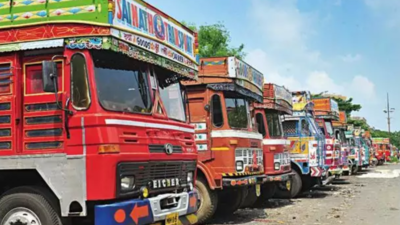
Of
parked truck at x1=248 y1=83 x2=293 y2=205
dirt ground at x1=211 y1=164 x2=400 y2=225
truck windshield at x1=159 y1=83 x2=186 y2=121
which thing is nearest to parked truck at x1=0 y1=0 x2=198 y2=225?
truck windshield at x1=159 y1=83 x2=186 y2=121

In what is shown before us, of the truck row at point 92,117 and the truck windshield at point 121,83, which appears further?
the truck windshield at point 121,83

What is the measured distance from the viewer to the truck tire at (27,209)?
5.43m

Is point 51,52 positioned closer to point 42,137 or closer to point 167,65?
point 42,137

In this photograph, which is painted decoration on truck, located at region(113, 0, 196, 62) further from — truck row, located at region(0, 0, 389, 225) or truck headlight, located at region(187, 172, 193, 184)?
truck headlight, located at region(187, 172, 193, 184)

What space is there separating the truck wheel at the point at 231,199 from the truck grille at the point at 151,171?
3.87 m

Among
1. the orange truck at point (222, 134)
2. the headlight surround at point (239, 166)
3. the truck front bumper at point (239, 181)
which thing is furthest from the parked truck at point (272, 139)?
the headlight surround at point (239, 166)

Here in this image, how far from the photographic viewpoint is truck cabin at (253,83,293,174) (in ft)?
39.8

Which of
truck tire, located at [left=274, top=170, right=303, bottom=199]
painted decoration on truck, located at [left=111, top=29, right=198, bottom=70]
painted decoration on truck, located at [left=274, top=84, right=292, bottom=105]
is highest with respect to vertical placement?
painted decoration on truck, located at [left=274, top=84, right=292, bottom=105]

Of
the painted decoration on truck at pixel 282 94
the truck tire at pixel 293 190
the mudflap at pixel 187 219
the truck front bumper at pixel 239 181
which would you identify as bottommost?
the truck tire at pixel 293 190

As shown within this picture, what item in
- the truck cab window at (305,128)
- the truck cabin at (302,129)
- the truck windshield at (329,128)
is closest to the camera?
the truck cabin at (302,129)

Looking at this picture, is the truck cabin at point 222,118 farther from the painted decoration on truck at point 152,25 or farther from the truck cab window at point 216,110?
the painted decoration on truck at point 152,25

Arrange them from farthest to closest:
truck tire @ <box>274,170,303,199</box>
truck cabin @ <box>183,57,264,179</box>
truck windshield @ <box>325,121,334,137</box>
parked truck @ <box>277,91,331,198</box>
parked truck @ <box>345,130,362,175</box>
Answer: parked truck @ <box>345,130,362,175</box> → truck windshield @ <box>325,121,334,137</box> → parked truck @ <box>277,91,331,198</box> → truck tire @ <box>274,170,303,199</box> → truck cabin @ <box>183,57,264,179</box>

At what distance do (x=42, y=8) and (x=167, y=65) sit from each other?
5.82 feet

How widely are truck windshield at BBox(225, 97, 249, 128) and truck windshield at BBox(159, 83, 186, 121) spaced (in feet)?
8.44
